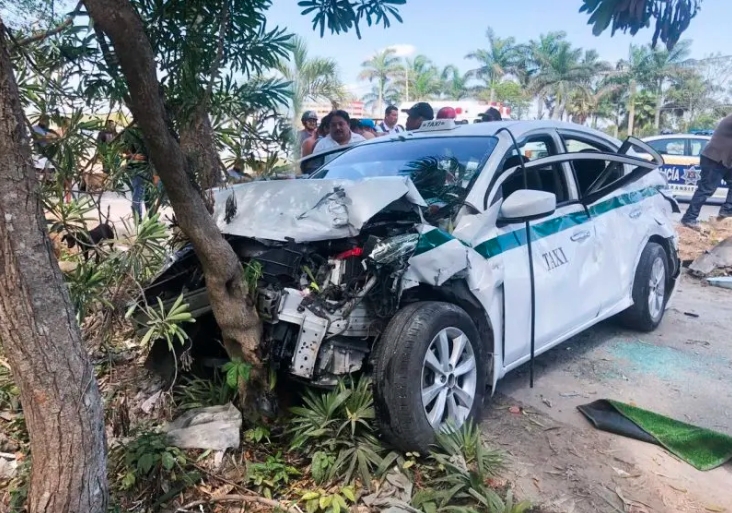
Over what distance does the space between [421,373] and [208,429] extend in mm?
1093

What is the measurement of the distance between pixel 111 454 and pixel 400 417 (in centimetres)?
139

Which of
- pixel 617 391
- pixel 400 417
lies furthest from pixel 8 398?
pixel 617 391

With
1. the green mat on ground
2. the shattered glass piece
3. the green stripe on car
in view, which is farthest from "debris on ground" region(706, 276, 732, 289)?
the shattered glass piece

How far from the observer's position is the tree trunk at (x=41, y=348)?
1798 mm

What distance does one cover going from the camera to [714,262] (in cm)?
680

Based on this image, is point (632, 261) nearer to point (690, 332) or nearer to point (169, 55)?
point (690, 332)

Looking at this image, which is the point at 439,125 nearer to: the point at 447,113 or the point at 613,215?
the point at 613,215

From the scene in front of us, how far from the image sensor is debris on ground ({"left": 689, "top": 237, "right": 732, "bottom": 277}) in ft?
22.1

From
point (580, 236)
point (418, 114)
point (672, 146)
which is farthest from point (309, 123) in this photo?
point (672, 146)

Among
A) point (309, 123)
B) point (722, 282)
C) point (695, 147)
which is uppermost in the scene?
point (309, 123)

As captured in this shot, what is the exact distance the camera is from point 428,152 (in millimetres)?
3750

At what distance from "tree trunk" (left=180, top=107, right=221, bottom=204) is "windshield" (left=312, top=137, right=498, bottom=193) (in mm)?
1215

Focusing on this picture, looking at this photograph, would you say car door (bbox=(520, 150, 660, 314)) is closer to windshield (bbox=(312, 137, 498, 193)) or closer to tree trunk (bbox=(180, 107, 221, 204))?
windshield (bbox=(312, 137, 498, 193))

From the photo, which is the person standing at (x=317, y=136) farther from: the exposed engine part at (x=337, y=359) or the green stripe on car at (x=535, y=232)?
the exposed engine part at (x=337, y=359)
